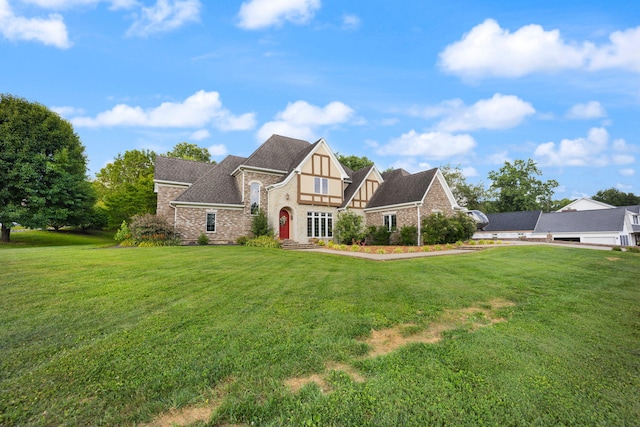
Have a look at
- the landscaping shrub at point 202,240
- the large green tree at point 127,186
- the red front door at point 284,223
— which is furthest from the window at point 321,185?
the large green tree at point 127,186

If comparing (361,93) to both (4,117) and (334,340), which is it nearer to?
(334,340)

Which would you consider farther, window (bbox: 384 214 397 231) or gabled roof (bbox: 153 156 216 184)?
gabled roof (bbox: 153 156 216 184)

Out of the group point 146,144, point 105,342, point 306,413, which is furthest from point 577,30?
point 146,144

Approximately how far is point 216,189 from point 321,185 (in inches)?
321

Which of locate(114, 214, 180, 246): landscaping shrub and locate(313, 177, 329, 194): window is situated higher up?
locate(313, 177, 329, 194): window

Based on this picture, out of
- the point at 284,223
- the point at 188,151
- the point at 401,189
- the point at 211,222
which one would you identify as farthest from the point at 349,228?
the point at 188,151

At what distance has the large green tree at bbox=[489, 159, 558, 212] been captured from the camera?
4491 centimetres

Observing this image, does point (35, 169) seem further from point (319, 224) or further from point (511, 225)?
point (511, 225)

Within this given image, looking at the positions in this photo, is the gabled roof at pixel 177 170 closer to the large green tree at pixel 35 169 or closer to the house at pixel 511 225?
the large green tree at pixel 35 169

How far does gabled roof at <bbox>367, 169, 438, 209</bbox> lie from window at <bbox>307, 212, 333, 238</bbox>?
3.86 m

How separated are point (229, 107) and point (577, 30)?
17.3 metres

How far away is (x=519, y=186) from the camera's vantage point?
4559cm

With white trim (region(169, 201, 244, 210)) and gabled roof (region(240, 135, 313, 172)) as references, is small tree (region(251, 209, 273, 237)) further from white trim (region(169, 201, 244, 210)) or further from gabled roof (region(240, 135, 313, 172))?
gabled roof (region(240, 135, 313, 172))

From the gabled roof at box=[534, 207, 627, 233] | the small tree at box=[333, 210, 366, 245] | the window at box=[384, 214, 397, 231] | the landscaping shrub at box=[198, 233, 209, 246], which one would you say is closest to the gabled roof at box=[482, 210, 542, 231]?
the gabled roof at box=[534, 207, 627, 233]
